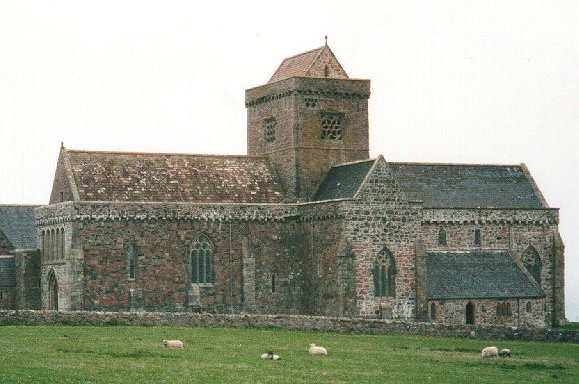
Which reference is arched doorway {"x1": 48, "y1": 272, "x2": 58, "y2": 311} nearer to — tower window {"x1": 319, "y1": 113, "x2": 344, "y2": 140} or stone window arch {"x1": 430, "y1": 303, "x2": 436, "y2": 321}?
tower window {"x1": 319, "y1": 113, "x2": 344, "y2": 140}

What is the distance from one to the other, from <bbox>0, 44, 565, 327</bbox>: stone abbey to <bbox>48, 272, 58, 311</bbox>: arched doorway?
0.11m

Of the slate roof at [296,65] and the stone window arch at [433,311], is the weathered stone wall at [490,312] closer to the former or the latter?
the stone window arch at [433,311]

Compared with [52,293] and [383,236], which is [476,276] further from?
[52,293]

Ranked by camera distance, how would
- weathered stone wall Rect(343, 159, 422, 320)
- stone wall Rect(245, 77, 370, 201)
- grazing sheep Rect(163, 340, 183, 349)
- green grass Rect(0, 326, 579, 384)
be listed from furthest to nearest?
stone wall Rect(245, 77, 370, 201), weathered stone wall Rect(343, 159, 422, 320), grazing sheep Rect(163, 340, 183, 349), green grass Rect(0, 326, 579, 384)

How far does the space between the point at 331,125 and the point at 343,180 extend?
5.86 meters

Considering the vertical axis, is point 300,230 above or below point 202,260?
above

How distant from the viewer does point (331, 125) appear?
79.9 metres

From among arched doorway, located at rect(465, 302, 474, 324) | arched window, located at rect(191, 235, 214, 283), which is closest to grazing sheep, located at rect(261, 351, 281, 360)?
arched window, located at rect(191, 235, 214, 283)

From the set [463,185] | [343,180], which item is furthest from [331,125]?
[463,185]

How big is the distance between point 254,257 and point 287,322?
1160 cm

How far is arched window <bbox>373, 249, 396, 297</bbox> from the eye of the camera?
71.3 metres

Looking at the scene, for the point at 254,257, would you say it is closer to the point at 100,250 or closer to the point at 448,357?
the point at 100,250

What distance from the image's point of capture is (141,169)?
75.4 metres

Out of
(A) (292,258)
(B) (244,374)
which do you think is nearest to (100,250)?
(A) (292,258)
